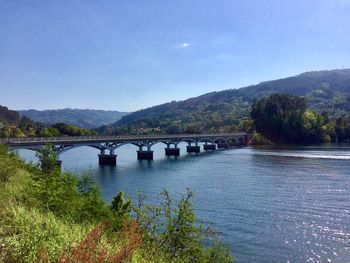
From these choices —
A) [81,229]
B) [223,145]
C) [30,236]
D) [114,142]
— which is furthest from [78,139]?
[30,236]

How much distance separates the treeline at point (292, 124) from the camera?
512 feet

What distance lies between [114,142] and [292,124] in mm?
82450

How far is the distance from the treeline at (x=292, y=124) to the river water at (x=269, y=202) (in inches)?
3111

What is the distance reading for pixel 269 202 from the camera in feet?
145

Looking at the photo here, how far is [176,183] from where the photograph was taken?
198 ft

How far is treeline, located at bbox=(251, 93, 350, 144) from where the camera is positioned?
512ft

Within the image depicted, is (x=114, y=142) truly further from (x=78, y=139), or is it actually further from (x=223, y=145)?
(x=223, y=145)

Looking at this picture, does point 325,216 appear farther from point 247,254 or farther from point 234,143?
point 234,143

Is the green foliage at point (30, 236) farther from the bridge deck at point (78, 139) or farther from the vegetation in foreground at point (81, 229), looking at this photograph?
the bridge deck at point (78, 139)

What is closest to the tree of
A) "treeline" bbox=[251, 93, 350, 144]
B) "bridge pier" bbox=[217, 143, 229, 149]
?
"treeline" bbox=[251, 93, 350, 144]

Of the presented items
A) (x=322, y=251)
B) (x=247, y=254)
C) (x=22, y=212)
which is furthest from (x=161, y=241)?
(x=322, y=251)

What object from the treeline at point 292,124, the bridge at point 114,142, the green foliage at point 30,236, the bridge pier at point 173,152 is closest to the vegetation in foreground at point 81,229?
the green foliage at point 30,236

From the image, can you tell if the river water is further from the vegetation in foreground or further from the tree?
the tree

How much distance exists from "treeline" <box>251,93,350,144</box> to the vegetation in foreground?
137785mm
